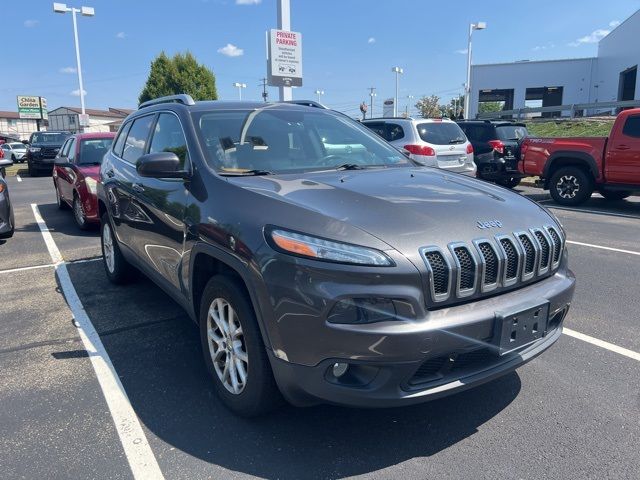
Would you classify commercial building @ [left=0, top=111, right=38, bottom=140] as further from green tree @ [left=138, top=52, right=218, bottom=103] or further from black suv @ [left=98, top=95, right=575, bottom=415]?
black suv @ [left=98, top=95, right=575, bottom=415]

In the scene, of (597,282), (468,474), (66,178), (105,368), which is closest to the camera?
(468,474)

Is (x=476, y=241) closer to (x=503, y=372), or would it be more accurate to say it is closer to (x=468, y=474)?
(x=503, y=372)

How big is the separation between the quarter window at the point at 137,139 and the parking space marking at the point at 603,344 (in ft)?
12.4

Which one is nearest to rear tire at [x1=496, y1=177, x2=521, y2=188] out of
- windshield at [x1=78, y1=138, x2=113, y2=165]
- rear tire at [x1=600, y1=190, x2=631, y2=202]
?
rear tire at [x1=600, y1=190, x2=631, y2=202]

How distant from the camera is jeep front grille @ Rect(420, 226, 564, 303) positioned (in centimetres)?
236

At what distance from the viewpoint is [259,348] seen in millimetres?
2566

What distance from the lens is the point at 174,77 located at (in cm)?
4466

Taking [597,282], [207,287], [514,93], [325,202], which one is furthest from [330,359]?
[514,93]

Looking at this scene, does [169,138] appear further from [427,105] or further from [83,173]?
[427,105]

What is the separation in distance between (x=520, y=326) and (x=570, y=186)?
9287 millimetres

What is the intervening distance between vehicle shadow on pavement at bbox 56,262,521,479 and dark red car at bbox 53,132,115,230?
190 inches

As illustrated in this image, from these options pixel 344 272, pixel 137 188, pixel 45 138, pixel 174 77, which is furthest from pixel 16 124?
pixel 344 272

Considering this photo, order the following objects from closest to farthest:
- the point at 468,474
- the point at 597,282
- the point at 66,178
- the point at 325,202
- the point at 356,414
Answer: the point at 468,474
the point at 325,202
the point at 356,414
the point at 597,282
the point at 66,178

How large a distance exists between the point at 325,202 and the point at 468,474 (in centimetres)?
149
